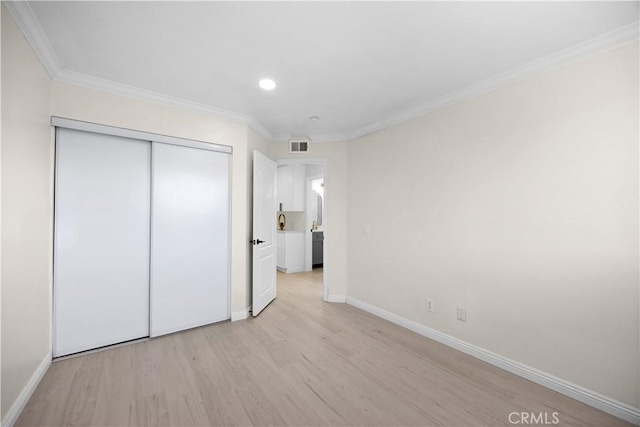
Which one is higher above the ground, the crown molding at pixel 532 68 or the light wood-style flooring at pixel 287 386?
the crown molding at pixel 532 68

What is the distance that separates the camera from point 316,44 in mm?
1803

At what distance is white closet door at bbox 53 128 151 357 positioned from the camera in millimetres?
2215

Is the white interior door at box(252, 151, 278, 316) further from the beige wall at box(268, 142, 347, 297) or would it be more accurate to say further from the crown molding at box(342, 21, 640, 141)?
the crown molding at box(342, 21, 640, 141)

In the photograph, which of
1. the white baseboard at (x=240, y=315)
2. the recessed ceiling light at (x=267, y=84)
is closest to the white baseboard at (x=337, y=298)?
the white baseboard at (x=240, y=315)

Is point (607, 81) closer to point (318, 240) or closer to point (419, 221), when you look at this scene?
point (419, 221)

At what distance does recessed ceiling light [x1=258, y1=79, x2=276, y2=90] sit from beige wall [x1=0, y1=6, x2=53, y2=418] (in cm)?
150

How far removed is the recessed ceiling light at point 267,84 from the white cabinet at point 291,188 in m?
3.41

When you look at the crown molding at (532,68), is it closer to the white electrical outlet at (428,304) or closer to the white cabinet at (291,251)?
→ the white electrical outlet at (428,304)

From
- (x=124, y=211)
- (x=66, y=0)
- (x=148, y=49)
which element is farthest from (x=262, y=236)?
(x=66, y=0)

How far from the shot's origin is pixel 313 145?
3850 mm

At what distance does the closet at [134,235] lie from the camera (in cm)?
224

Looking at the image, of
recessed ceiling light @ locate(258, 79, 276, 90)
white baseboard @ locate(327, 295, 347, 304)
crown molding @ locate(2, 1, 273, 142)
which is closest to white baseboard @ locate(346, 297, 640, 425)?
white baseboard @ locate(327, 295, 347, 304)

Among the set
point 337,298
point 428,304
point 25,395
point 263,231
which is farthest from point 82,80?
point 428,304

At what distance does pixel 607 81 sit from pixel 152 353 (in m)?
4.07
